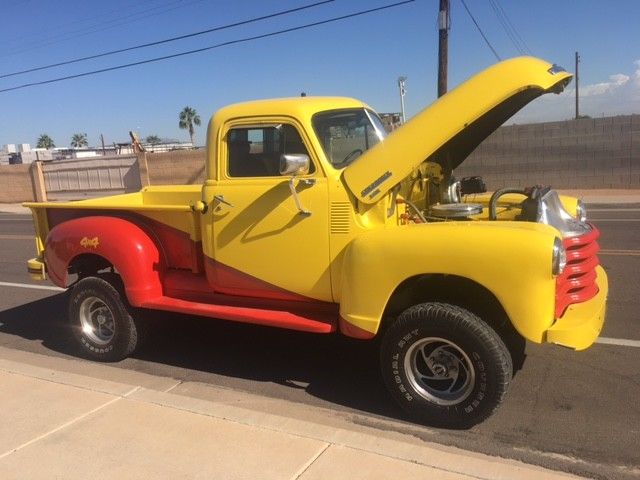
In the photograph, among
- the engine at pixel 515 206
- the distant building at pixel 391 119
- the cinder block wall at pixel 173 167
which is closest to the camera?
the engine at pixel 515 206

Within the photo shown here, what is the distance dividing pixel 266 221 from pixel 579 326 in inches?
88.0

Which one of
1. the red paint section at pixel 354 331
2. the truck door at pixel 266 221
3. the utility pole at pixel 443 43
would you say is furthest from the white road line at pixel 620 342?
the utility pole at pixel 443 43

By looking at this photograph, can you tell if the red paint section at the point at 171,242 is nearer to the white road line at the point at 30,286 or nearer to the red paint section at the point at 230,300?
the red paint section at the point at 230,300

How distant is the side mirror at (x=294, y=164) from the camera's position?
4.02m

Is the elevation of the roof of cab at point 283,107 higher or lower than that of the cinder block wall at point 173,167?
higher

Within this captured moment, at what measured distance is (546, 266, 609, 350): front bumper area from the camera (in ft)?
11.6

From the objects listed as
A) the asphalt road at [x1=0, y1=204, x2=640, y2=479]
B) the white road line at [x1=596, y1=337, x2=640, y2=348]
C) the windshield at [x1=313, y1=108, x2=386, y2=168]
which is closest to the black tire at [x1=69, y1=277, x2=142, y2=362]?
the asphalt road at [x1=0, y1=204, x2=640, y2=479]

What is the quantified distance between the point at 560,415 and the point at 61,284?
446 cm

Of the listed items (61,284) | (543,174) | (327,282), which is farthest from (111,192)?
(327,282)

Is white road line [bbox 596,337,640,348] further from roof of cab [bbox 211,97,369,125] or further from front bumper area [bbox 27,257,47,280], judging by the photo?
front bumper area [bbox 27,257,47,280]

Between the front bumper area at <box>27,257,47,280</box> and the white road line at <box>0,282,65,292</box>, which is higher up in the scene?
the front bumper area at <box>27,257,47,280</box>

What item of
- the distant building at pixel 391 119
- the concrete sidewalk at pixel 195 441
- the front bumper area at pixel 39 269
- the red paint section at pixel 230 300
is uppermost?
the distant building at pixel 391 119

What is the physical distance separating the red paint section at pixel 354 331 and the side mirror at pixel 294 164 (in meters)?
1.07

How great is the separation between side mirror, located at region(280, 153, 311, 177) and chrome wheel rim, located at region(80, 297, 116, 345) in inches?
94.5
